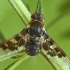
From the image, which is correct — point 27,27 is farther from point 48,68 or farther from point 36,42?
point 48,68

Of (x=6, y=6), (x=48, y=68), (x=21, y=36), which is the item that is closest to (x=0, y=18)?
(x=6, y=6)

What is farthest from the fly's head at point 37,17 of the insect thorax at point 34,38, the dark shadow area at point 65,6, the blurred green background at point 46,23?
the dark shadow area at point 65,6

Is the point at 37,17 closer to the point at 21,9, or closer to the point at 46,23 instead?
the point at 21,9

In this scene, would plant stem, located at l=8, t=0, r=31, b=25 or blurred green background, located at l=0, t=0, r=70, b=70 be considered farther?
blurred green background, located at l=0, t=0, r=70, b=70

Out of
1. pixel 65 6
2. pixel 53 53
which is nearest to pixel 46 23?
pixel 65 6

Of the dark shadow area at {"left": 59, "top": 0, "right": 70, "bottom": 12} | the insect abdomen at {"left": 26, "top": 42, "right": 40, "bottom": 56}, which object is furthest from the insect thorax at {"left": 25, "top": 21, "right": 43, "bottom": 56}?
the dark shadow area at {"left": 59, "top": 0, "right": 70, "bottom": 12}

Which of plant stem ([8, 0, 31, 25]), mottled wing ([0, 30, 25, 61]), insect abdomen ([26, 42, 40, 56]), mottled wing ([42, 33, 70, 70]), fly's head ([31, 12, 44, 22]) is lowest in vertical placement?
mottled wing ([42, 33, 70, 70])

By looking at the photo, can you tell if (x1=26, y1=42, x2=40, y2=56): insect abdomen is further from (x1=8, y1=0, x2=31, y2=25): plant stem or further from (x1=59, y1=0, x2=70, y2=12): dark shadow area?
(x1=59, y1=0, x2=70, y2=12): dark shadow area
